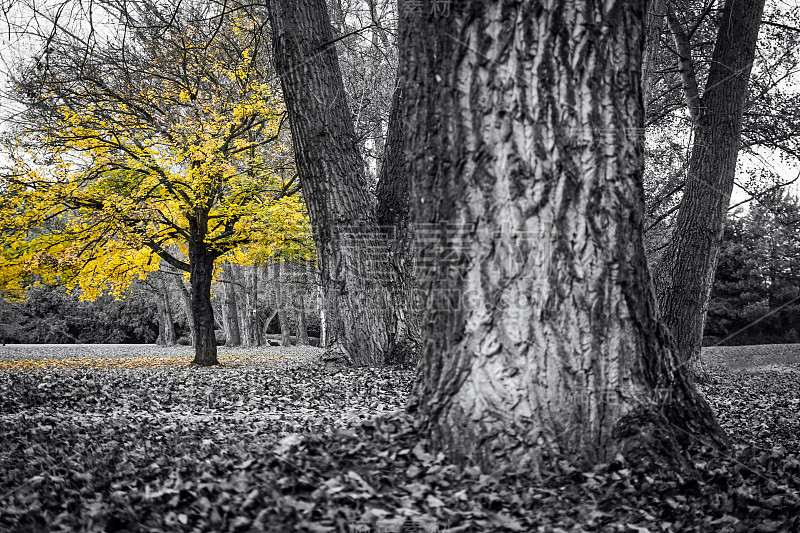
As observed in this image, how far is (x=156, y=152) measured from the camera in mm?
11969

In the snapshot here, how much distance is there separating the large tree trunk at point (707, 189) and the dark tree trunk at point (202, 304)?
9.56 meters

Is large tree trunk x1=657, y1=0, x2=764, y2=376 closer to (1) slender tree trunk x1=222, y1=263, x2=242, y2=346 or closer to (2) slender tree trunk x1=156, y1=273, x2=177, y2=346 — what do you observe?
(1) slender tree trunk x1=222, y1=263, x2=242, y2=346

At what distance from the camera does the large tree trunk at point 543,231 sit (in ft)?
8.90

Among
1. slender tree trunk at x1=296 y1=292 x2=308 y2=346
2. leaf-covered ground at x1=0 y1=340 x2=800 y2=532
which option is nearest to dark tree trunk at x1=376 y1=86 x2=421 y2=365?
leaf-covered ground at x1=0 y1=340 x2=800 y2=532

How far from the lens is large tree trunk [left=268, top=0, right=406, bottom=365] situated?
7.58m

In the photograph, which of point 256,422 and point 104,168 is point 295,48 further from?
point 104,168

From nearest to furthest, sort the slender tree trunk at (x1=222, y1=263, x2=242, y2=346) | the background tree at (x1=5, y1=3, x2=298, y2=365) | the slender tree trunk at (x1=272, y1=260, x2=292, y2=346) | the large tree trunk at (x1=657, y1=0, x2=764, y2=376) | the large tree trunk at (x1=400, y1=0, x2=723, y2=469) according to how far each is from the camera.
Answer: the large tree trunk at (x1=400, y1=0, x2=723, y2=469) → the large tree trunk at (x1=657, y1=0, x2=764, y2=376) → the background tree at (x1=5, y1=3, x2=298, y2=365) → the slender tree trunk at (x1=222, y1=263, x2=242, y2=346) → the slender tree trunk at (x1=272, y1=260, x2=292, y2=346)

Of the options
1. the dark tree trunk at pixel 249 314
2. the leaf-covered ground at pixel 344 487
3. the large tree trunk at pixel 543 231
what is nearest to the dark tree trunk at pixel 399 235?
the leaf-covered ground at pixel 344 487

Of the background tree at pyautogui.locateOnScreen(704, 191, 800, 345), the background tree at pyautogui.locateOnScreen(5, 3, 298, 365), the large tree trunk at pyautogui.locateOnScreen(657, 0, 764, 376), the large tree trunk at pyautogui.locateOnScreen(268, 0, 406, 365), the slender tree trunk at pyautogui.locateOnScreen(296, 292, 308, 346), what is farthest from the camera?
the slender tree trunk at pyautogui.locateOnScreen(296, 292, 308, 346)

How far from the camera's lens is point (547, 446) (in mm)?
2742

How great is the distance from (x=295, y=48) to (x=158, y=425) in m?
5.04

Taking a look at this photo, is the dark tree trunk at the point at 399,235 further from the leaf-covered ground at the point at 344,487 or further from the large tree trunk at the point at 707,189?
the leaf-covered ground at the point at 344,487

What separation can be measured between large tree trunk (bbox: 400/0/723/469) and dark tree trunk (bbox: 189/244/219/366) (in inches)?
448

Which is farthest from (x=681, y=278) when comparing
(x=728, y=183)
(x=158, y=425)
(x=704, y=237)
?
(x=158, y=425)
